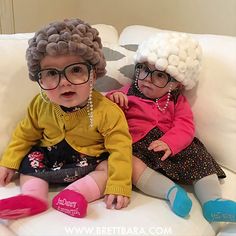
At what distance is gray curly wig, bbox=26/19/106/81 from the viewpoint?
3.34ft

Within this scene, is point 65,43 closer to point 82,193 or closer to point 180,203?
point 82,193

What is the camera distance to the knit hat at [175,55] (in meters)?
1.22

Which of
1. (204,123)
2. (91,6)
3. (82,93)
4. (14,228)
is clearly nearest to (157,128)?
(204,123)

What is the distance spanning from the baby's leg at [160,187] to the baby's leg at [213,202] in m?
0.06

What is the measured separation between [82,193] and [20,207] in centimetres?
17

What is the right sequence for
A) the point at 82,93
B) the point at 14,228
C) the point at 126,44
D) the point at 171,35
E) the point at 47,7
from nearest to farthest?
the point at 14,228, the point at 82,93, the point at 171,35, the point at 126,44, the point at 47,7

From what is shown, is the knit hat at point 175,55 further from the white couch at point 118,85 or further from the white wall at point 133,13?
the white wall at point 133,13

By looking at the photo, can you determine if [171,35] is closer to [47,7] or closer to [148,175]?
[148,175]

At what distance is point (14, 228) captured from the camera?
0.99 meters

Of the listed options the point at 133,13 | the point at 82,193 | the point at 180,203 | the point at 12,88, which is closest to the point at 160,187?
the point at 180,203

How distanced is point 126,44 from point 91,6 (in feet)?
2.91

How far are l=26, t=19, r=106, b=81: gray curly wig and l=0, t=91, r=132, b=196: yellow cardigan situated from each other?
0.15 meters

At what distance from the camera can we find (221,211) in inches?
41.3

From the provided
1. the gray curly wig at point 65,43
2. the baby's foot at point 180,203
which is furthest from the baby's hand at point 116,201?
the gray curly wig at point 65,43
